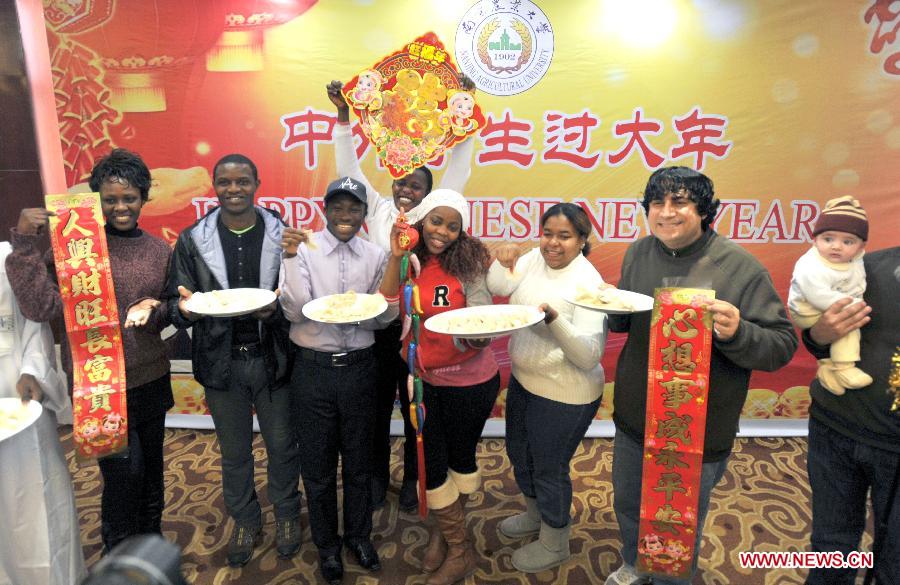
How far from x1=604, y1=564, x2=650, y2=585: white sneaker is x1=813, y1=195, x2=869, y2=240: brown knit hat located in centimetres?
166

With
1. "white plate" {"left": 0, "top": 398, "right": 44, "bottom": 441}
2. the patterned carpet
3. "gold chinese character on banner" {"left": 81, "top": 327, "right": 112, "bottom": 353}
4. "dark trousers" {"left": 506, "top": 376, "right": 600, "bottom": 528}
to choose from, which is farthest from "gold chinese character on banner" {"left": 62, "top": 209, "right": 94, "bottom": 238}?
"dark trousers" {"left": 506, "top": 376, "right": 600, "bottom": 528}

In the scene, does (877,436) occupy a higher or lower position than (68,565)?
higher

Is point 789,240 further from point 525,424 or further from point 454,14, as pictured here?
point 454,14

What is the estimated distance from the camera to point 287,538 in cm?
247

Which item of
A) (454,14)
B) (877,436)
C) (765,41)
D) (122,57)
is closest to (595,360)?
(877,436)

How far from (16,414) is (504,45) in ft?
10.7

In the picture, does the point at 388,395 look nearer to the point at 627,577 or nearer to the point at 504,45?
the point at 627,577

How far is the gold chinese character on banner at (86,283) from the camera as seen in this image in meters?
1.96

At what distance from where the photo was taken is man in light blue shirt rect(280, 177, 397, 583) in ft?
6.98

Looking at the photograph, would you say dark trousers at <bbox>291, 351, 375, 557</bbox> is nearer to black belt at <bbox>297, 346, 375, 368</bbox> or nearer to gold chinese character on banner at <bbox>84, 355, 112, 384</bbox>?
black belt at <bbox>297, 346, 375, 368</bbox>

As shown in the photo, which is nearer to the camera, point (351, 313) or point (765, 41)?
point (351, 313)

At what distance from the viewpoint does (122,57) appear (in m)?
3.34

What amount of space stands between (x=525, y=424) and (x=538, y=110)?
7.14 feet

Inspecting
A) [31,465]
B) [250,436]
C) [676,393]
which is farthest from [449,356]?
[31,465]
